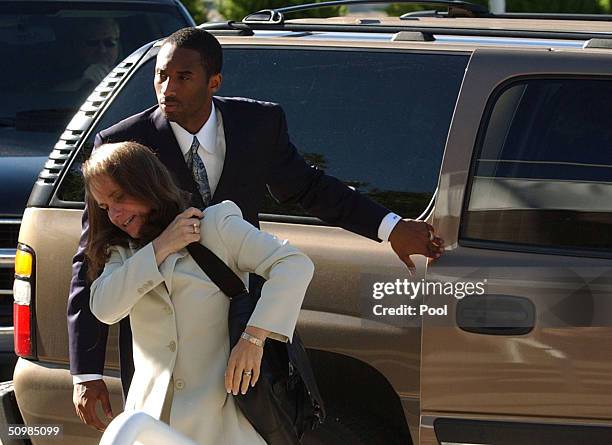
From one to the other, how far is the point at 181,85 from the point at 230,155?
23cm

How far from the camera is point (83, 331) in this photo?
338 cm

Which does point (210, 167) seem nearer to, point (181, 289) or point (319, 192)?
point (319, 192)

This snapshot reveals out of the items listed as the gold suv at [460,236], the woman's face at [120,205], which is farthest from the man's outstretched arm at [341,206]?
the woman's face at [120,205]

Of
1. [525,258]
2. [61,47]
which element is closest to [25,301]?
[525,258]

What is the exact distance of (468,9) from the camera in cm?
501

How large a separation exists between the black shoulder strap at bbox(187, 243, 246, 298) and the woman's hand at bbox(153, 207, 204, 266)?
46mm

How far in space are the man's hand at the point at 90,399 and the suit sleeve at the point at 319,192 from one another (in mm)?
765

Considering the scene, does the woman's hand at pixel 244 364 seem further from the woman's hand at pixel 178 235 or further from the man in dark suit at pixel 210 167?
the man in dark suit at pixel 210 167

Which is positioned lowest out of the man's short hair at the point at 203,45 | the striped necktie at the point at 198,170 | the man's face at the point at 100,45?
the man's face at the point at 100,45

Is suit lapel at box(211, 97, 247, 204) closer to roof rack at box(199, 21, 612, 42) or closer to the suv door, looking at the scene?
the suv door

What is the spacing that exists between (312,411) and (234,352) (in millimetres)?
282

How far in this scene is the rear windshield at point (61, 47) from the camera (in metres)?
6.57

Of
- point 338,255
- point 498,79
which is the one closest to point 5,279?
point 338,255

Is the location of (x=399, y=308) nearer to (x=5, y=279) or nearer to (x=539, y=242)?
(x=539, y=242)
